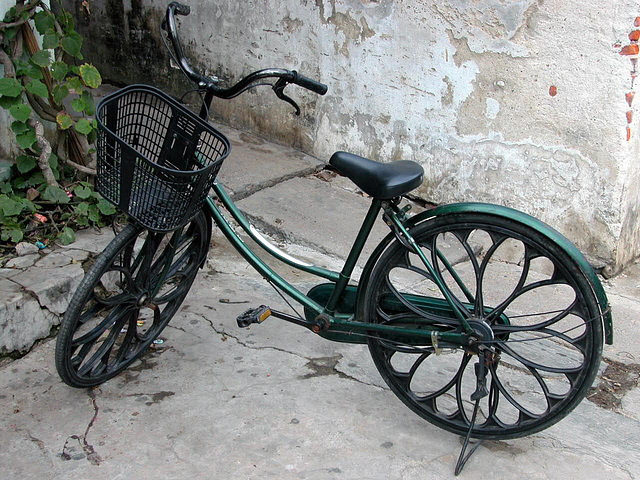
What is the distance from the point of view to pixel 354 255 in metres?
2.75

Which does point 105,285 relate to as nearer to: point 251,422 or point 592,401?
point 251,422

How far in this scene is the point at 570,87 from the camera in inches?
160

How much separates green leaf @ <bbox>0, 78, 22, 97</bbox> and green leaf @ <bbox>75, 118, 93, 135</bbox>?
0.34 m

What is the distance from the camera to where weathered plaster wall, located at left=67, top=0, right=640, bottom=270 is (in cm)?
400

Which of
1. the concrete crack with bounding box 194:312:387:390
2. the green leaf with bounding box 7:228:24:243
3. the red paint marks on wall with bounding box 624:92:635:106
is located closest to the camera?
the concrete crack with bounding box 194:312:387:390

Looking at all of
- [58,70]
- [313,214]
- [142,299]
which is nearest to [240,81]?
[142,299]

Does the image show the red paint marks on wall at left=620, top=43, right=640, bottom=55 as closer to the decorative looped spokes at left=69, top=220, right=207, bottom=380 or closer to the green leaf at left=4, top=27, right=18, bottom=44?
the decorative looped spokes at left=69, top=220, right=207, bottom=380

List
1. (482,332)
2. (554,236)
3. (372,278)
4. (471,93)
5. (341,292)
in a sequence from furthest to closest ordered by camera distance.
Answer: (471,93) → (341,292) → (372,278) → (482,332) → (554,236)

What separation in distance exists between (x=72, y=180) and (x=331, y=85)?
76.5 inches

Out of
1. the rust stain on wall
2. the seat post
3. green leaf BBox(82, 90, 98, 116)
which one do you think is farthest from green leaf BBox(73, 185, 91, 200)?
the rust stain on wall

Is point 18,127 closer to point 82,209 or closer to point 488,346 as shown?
point 82,209

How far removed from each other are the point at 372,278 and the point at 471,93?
2.16 meters

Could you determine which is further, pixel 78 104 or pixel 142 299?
pixel 78 104

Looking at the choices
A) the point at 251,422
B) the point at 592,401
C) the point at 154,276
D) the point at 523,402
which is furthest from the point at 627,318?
the point at 154,276
